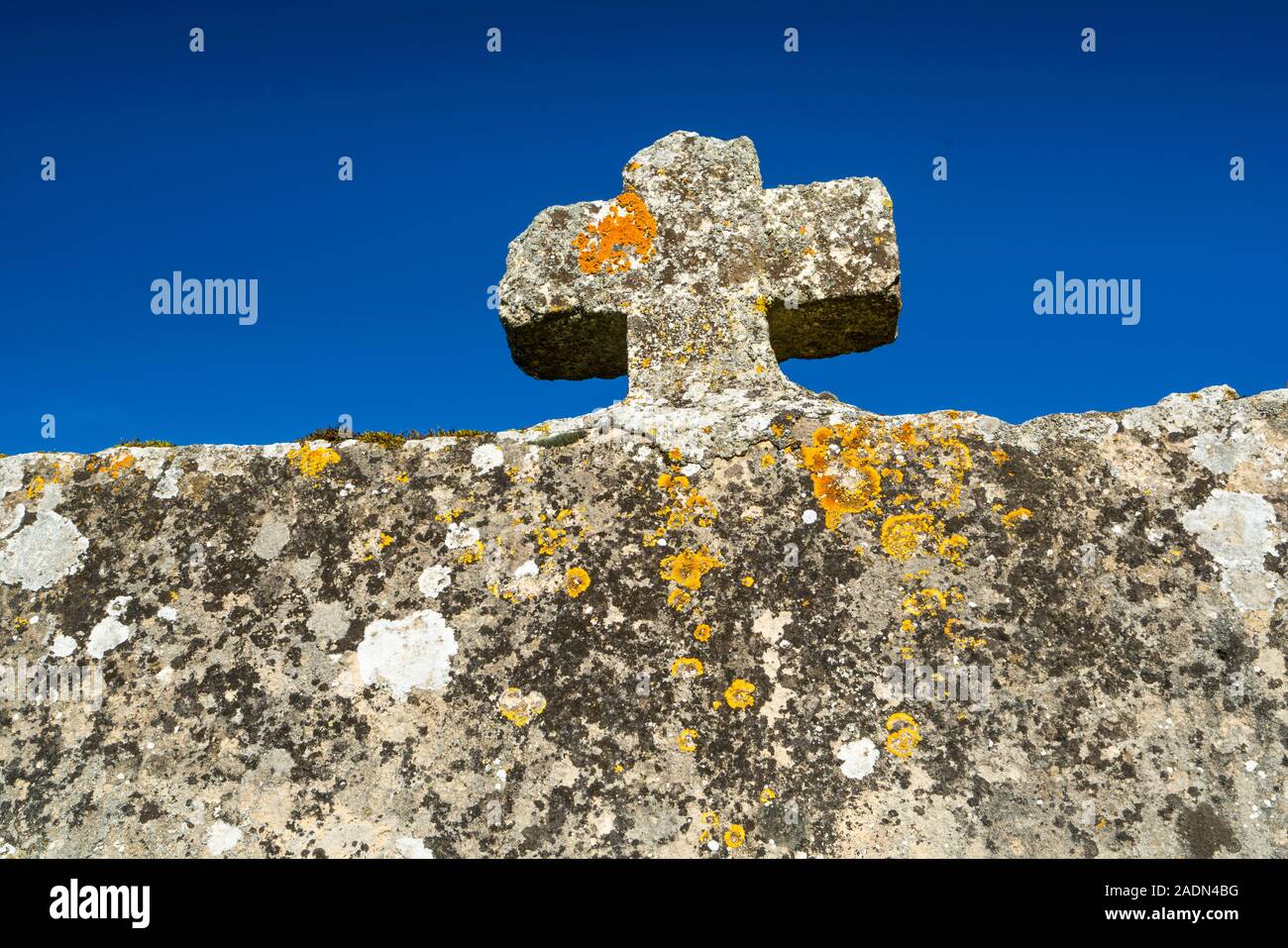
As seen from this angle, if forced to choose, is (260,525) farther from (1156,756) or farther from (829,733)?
(1156,756)

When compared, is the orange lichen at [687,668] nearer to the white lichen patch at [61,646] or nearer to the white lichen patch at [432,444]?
the white lichen patch at [432,444]

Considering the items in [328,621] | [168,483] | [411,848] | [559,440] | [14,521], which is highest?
[559,440]

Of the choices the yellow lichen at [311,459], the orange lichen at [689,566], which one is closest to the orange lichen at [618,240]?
the yellow lichen at [311,459]

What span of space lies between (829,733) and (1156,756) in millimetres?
938

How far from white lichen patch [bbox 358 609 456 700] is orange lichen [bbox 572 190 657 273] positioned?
1.88 m

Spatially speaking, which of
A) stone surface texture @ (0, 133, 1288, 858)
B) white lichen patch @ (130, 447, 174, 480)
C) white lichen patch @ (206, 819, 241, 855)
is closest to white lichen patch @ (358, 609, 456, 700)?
stone surface texture @ (0, 133, 1288, 858)

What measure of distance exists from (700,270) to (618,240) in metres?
0.42

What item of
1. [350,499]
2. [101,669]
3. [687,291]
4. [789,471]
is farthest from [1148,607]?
[101,669]

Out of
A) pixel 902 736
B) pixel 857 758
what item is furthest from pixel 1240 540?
pixel 857 758

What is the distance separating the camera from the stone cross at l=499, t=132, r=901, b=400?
3.71 meters

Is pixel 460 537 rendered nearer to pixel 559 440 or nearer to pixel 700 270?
pixel 559 440

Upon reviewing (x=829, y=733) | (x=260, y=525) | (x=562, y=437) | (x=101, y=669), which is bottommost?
(x=829, y=733)

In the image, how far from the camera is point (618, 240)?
12.9ft
